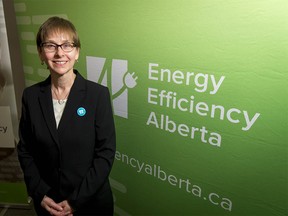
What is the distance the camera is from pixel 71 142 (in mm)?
1268

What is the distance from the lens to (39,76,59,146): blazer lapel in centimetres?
125

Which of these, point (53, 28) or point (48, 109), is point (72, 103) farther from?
point (53, 28)

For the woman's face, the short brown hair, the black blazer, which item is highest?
the short brown hair

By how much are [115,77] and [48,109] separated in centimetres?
55

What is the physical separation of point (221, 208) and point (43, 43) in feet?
4.58

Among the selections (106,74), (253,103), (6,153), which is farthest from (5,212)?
(253,103)

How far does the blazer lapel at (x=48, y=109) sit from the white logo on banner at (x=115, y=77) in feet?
1.55

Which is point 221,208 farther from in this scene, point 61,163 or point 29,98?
point 29,98

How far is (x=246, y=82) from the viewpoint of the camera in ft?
3.98

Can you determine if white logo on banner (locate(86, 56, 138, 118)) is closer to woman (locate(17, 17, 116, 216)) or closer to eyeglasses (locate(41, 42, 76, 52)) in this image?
woman (locate(17, 17, 116, 216))

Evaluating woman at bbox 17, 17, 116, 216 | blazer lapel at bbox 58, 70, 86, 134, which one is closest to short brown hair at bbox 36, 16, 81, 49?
woman at bbox 17, 17, 116, 216

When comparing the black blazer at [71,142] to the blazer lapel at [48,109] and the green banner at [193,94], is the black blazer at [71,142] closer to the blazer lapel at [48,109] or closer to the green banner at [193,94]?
the blazer lapel at [48,109]

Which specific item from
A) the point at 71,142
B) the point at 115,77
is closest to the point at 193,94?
the point at 115,77

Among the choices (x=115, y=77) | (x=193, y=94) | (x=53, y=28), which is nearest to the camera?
(x=53, y=28)
